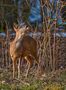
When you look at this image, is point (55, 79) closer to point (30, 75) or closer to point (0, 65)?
point (30, 75)

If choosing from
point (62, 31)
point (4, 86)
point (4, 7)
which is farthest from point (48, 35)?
point (4, 7)

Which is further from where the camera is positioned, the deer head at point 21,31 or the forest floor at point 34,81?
the deer head at point 21,31

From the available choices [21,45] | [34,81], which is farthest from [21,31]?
[34,81]

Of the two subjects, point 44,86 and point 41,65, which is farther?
point 41,65

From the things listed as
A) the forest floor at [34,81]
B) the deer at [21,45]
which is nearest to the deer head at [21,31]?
the deer at [21,45]

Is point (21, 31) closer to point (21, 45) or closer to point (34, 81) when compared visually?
point (21, 45)

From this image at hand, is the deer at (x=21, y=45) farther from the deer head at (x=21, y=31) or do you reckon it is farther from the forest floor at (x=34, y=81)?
the forest floor at (x=34, y=81)

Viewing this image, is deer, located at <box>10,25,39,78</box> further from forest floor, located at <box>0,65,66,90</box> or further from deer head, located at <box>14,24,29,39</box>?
forest floor, located at <box>0,65,66,90</box>

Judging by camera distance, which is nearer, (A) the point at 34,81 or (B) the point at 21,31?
(B) the point at 21,31

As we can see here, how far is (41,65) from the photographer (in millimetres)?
9445

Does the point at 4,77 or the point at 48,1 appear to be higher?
the point at 48,1

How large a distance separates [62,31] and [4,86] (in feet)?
15.6

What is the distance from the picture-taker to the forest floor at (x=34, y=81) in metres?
7.89

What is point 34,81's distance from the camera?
8492 mm
